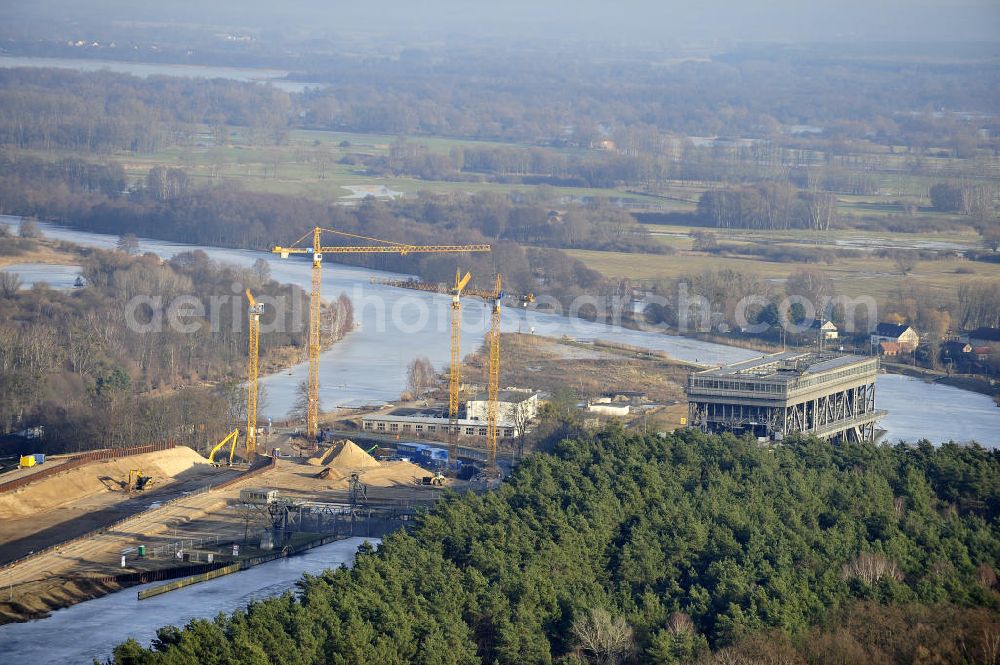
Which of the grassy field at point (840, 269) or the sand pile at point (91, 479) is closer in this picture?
the sand pile at point (91, 479)

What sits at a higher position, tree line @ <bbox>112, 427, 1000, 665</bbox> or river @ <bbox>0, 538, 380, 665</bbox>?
tree line @ <bbox>112, 427, 1000, 665</bbox>

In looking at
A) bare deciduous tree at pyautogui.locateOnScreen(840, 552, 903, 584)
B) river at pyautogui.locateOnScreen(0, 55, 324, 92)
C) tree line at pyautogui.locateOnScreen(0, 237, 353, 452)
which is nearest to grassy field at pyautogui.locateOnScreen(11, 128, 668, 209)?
tree line at pyautogui.locateOnScreen(0, 237, 353, 452)

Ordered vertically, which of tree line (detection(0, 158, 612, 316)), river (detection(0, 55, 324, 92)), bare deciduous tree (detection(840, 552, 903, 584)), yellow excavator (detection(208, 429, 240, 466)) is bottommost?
yellow excavator (detection(208, 429, 240, 466))

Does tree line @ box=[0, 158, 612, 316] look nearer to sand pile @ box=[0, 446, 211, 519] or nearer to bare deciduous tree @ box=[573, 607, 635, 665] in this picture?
sand pile @ box=[0, 446, 211, 519]

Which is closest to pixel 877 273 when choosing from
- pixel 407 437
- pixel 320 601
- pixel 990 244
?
pixel 990 244

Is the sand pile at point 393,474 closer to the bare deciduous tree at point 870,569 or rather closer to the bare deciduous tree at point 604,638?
the bare deciduous tree at point 870,569

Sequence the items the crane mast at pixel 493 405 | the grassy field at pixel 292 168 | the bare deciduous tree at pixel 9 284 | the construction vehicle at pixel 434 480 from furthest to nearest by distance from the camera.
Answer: the grassy field at pixel 292 168 → the bare deciduous tree at pixel 9 284 → the crane mast at pixel 493 405 → the construction vehicle at pixel 434 480

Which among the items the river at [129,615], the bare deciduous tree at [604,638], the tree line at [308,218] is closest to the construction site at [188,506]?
the river at [129,615]
